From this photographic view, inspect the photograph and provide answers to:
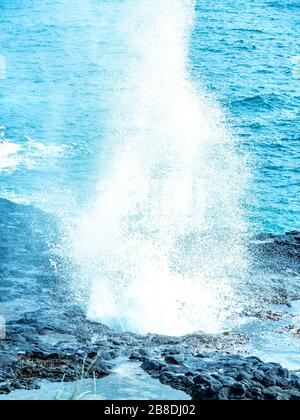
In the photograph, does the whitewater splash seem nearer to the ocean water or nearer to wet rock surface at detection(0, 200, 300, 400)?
the ocean water

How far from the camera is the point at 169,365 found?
1902cm

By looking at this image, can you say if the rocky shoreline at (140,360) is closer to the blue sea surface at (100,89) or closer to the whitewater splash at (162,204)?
the whitewater splash at (162,204)

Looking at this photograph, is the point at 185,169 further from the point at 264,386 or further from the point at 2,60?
the point at 264,386

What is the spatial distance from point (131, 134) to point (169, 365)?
32474mm

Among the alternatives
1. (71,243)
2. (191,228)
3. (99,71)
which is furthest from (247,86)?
(71,243)

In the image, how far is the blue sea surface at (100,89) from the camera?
42.2 m

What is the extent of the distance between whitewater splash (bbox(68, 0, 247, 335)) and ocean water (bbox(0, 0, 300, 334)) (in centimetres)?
9

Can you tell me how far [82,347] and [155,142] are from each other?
2918 centimetres

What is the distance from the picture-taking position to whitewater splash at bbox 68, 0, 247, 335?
84.5 feet

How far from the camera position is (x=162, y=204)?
38.7m

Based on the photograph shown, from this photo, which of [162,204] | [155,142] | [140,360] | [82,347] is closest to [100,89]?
[155,142]

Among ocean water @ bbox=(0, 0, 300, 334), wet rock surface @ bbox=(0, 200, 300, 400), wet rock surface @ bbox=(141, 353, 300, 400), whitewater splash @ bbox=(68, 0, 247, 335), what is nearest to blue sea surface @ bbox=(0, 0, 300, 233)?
ocean water @ bbox=(0, 0, 300, 334)

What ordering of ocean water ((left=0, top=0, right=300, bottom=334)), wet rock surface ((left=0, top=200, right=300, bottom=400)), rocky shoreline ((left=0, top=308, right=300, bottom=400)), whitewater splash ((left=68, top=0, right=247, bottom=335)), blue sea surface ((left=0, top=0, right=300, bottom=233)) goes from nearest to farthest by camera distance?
rocky shoreline ((left=0, top=308, right=300, bottom=400)) → wet rock surface ((left=0, top=200, right=300, bottom=400)) → whitewater splash ((left=68, top=0, right=247, bottom=335)) → ocean water ((left=0, top=0, right=300, bottom=334)) → blue sea surface ((left=0, top=0, right=300, bottom=233))

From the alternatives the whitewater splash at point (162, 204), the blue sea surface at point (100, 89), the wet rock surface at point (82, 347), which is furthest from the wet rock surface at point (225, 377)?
the blue sea surface at point (100, 89)
